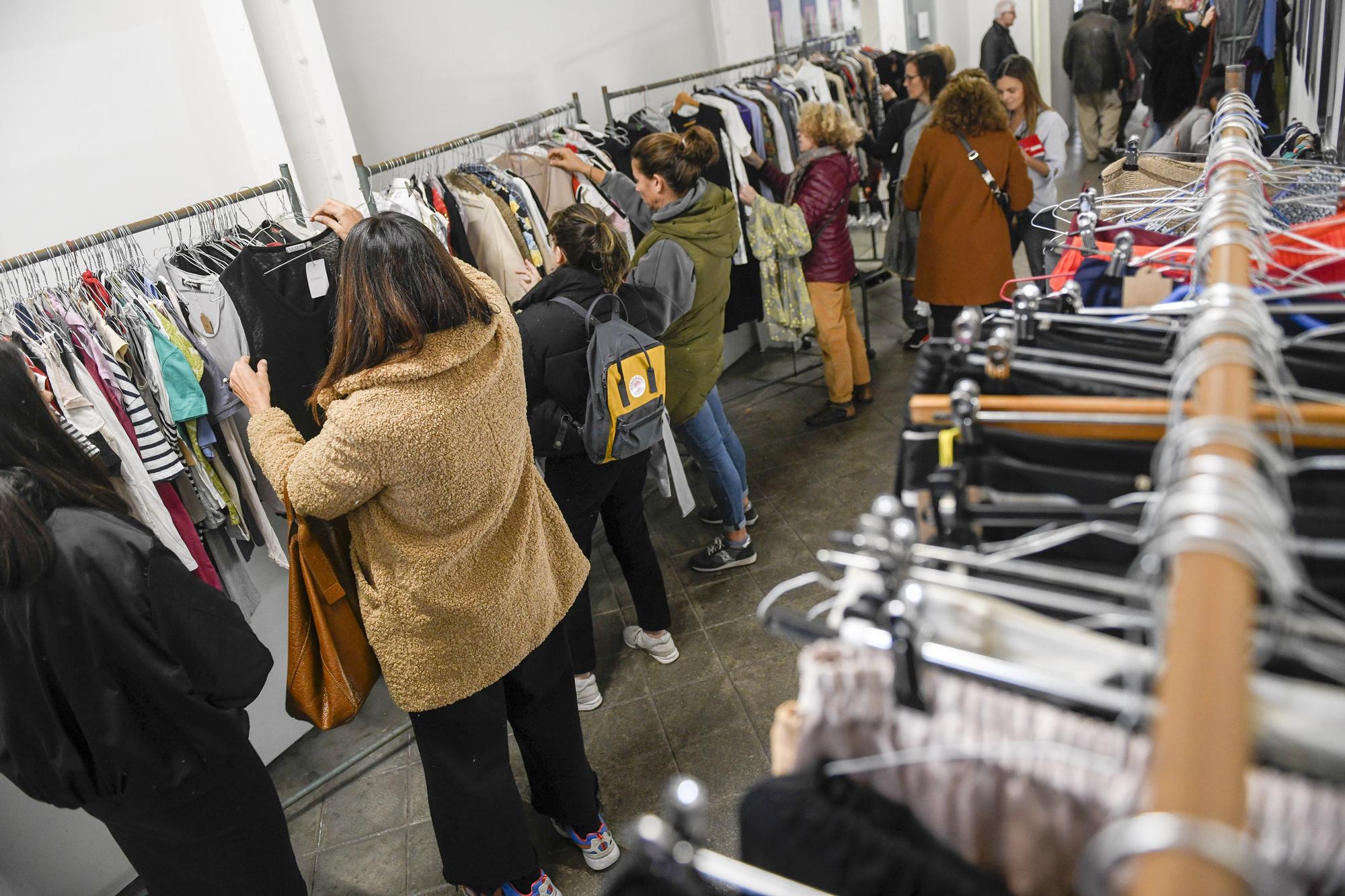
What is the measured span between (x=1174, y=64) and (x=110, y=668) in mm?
6553

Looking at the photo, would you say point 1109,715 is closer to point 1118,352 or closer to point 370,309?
point 1118,352

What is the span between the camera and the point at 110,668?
5.98ft

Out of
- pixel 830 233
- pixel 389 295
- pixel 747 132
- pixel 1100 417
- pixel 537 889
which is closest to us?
pixel 1100 417

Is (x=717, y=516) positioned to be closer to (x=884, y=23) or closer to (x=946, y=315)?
(x=946, y=315)

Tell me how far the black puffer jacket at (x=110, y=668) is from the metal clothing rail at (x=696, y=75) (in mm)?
3439

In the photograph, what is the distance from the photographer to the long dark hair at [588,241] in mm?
2881

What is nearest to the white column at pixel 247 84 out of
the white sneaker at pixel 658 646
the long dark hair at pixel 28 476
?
the long dark hair at pixel 28 476

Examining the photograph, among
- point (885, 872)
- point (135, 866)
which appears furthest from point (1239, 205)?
point (135, 866)

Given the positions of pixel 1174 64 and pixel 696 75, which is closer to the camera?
pixel 696 75

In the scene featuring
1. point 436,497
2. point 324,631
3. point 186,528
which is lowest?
point 324,631

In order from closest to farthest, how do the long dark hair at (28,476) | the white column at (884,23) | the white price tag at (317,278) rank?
the long dark hair at (28,476) → the white price tag at (317,278) → the white column at (884,23)

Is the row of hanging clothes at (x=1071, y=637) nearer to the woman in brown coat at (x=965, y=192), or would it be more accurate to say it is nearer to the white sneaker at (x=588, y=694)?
the white sneaker at (x=588, y=694)

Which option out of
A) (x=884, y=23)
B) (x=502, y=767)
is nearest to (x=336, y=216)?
(x=502, y=767)

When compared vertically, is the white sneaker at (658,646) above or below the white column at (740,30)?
below
